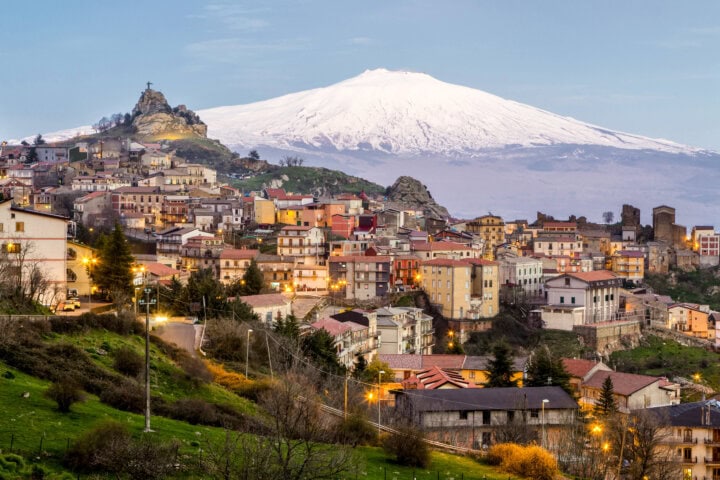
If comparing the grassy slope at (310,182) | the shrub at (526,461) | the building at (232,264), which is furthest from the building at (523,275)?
the shrub at (526,461)

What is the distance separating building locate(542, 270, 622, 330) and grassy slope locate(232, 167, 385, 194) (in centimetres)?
3503

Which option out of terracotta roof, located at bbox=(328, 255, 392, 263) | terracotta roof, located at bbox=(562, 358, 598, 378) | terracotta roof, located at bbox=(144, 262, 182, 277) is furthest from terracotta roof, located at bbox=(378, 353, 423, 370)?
terracotta roof, located at bbox=(144, 262, 182, 277)

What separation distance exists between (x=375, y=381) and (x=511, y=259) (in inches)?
1081

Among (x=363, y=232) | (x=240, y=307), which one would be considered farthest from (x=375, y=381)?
(x=363, y=232)

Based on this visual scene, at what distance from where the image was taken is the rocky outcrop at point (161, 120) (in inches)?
4309

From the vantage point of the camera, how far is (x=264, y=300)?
4028 centimetres

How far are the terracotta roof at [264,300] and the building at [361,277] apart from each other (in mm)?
8673

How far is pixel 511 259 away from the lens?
60719mm

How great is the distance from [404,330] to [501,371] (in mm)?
9704

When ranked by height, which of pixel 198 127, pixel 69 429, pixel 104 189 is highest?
pixel 198 127

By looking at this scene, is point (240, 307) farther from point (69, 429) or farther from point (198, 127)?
point (198, 127)

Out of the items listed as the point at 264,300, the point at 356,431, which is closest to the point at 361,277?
the point at 264,300

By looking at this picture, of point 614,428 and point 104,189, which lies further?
point 104,189

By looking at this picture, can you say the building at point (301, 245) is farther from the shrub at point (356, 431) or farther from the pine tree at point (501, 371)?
the shrub at point (356, 431)
